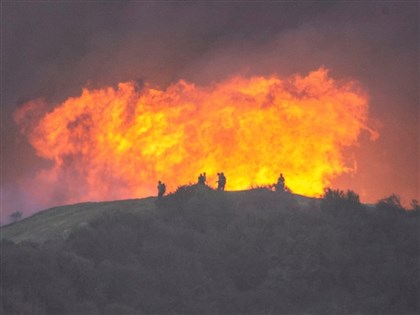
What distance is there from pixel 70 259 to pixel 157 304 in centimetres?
911

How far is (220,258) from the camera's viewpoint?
81.5 meters

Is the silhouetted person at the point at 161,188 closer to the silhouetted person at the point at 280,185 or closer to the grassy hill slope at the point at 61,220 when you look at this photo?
the grassy hill slope at the point at 61,220

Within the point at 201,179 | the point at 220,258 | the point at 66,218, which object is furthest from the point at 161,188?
the point at 220,258

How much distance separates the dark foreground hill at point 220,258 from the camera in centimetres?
7238

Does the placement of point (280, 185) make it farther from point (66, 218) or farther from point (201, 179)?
point (66, 218)

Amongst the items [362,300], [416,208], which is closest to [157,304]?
[362,300]

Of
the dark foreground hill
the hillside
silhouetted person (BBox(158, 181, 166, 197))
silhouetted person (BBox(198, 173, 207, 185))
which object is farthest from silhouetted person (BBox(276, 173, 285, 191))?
silhouetted person (BBox(158, 181, 166, 197))

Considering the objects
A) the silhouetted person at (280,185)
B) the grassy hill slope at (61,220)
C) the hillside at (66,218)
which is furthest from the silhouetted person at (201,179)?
the silhouetted person at (280,185)

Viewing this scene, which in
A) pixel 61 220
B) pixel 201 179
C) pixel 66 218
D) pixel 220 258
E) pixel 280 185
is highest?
pixel 201 179

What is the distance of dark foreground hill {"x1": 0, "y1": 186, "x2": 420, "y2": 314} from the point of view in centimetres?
7238

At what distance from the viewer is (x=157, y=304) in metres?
72.9

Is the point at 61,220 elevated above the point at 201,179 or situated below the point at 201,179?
below

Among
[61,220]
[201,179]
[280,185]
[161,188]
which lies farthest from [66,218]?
[280,185]

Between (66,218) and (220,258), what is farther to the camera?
(66,218)
